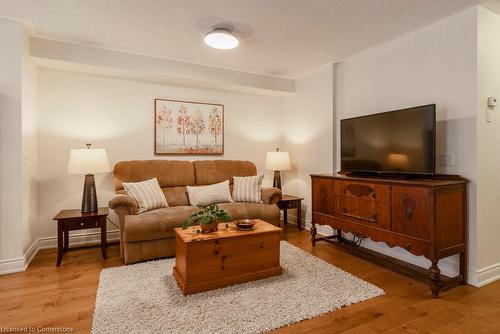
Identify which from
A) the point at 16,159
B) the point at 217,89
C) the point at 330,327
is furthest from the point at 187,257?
the point at 217,89

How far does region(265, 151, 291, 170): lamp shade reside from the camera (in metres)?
4.27

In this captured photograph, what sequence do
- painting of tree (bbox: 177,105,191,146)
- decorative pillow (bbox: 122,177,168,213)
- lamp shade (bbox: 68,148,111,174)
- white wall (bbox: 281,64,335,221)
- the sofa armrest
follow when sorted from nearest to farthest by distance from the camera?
lamp shade (bbox: 68,148,111,174)
decorative pillow (bbox: 122,177,168,213)
the sofa armrest
white wall (bbox: 281,64,335,221)
painting of tree (bbox: 177,105,191,146)

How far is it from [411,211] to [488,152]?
913 millimetres

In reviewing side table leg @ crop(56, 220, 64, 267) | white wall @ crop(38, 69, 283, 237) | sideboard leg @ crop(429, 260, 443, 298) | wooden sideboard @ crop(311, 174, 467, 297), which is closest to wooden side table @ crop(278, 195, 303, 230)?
wooden sideboard @ crop(311, 174, 467, 297)

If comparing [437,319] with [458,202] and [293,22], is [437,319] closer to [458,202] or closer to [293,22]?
[458,202]

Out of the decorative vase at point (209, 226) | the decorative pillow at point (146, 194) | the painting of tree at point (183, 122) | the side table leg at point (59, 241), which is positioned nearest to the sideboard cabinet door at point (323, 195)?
the decorative vase at point (209, 226)

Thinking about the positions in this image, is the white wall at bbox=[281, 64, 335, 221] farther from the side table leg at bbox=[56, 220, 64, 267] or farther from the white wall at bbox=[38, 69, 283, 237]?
the side table leg at bbox=[56, 220, 64, 267]

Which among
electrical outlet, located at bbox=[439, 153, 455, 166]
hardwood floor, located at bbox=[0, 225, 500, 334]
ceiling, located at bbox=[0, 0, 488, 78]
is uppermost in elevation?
ceiling, located at bbox=[0, 0, 488, 78]

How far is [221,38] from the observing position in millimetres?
2812

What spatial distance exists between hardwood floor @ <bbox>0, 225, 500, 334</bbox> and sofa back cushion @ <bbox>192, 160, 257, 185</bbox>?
165cm

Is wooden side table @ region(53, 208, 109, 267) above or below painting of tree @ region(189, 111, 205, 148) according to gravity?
below

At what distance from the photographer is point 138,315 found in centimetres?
191

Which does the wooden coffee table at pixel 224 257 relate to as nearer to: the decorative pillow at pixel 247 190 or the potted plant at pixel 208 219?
the potted plant at pixel 208 219

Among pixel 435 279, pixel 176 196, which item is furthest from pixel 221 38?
pixel 435 279
